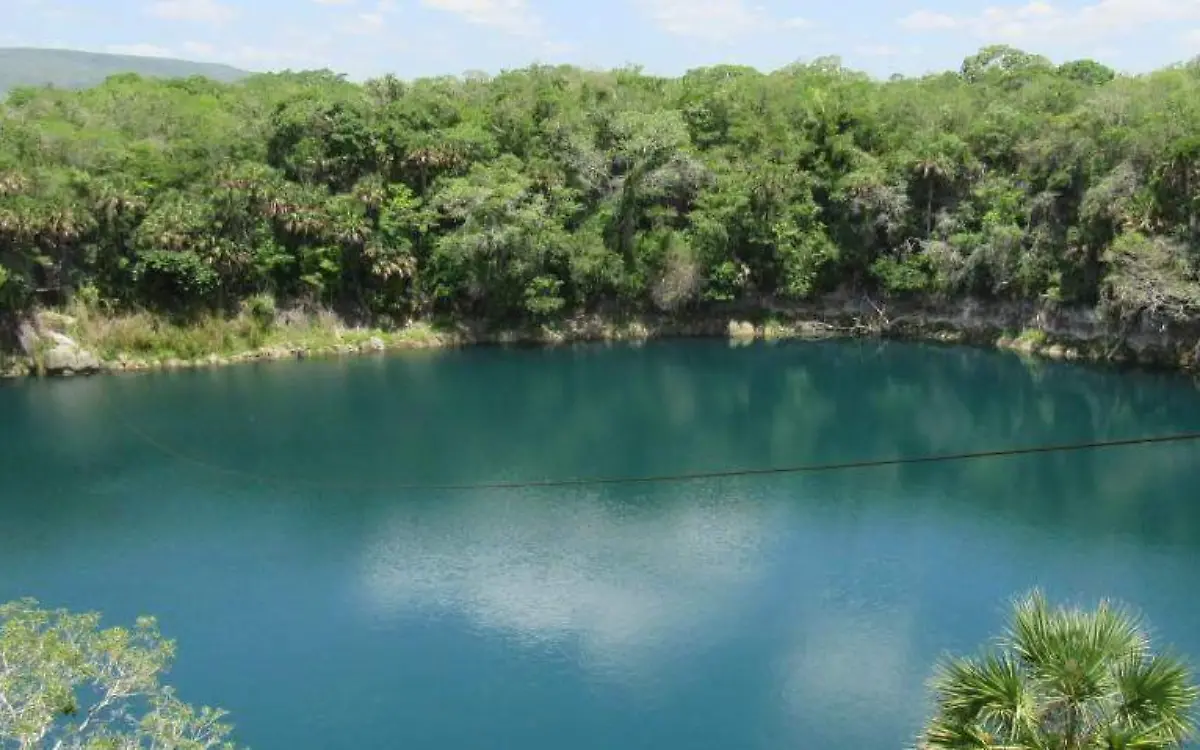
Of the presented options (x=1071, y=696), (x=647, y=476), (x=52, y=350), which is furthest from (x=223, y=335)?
(x=1071, y=696)

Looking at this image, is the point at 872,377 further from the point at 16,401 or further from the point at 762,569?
the point at 16,401

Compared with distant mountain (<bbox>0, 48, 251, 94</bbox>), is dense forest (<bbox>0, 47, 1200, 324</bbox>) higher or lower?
lower

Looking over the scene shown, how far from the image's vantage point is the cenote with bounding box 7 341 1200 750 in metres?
18.3

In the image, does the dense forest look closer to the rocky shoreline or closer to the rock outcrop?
the rocky shoreline

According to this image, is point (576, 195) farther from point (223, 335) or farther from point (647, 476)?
point (647, 476)

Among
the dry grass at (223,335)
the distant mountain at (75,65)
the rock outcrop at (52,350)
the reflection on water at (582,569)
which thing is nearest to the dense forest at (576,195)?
the dry grass at (223,335)

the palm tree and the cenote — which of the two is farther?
the cenote

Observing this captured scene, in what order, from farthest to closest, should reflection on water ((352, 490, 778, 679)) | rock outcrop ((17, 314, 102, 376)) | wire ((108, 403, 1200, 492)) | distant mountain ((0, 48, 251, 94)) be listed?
distant mountain ((0, 48, 251, 94)) → rock outcrop ((17, 314, 102, 376)) → wire ((108, 403, 1200, 492)) → reflection on water ((352, 490, 778, 679))

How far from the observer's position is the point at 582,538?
2553 centimetres

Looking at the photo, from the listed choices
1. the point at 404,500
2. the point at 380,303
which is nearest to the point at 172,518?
the point at 404,500

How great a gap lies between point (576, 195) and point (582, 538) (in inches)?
1084

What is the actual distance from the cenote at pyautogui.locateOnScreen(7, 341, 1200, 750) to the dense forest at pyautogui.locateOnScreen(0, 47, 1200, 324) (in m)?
5.58

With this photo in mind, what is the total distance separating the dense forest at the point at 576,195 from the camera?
1689 inches

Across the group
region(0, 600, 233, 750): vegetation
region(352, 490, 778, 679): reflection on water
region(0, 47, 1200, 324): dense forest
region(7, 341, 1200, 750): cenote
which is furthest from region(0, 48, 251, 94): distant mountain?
region(0, 600, 233, 750): vegetation
